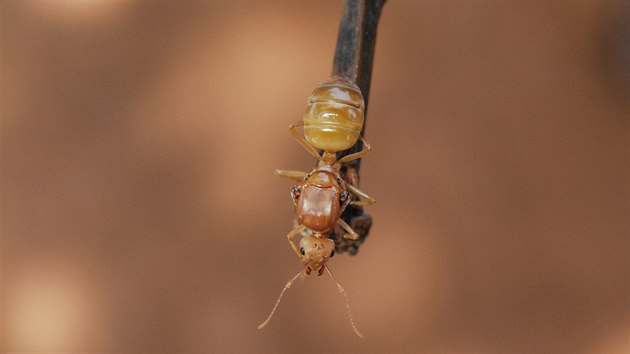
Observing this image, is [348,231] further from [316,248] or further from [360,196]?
[316,248]

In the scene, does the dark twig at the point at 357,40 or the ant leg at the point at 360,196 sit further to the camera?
the ant leg at the point at 360,196

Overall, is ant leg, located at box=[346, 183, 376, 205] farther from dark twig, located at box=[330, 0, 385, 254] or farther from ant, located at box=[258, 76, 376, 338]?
dark twig, located at box=[330, 0, 385, 254]

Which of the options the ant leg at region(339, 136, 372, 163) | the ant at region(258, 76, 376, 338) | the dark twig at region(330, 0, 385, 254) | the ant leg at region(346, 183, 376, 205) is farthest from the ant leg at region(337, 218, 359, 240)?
the dark twig at region(330, 0, 385, 254)

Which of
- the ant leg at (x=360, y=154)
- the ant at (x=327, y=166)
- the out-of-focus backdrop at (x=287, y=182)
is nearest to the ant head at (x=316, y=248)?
the ant at (x=327, y=166)

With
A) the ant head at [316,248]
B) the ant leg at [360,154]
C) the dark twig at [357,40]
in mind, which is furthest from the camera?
the ant head at [316,248]

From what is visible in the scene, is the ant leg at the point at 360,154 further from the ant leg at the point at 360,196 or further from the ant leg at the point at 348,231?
the ant leg at the point at 348,231

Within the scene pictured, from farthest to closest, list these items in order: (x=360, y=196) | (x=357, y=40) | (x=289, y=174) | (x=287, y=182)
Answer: (x=287, y=182) → (x=289, y=174) → (x=360, y=196) → (x=357, y=40)

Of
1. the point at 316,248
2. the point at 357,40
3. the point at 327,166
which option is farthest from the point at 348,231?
the point at 357,40
